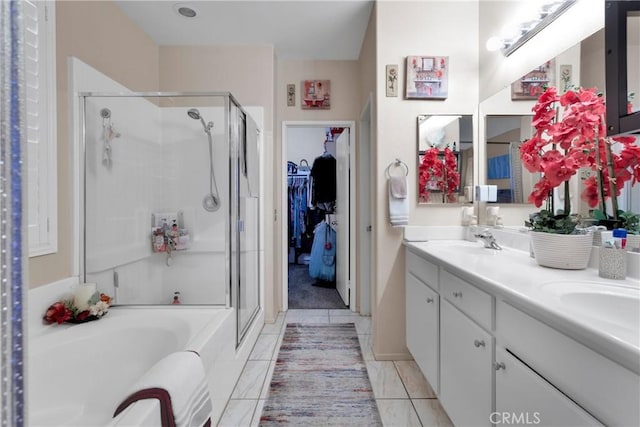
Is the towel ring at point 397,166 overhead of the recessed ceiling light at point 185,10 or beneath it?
beneath

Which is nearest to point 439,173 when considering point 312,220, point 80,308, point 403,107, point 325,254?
point 403,107

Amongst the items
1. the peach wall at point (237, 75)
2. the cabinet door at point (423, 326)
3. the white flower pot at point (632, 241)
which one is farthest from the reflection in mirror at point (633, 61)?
the peach wall at point (237, 75)

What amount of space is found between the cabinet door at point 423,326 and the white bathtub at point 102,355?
3.76 ft

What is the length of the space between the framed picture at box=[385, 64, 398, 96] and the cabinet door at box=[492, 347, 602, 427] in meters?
1.75

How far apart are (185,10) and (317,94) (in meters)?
1.30

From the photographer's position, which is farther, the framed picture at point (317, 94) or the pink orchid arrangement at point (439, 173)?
the framed picture at point (317, 94)

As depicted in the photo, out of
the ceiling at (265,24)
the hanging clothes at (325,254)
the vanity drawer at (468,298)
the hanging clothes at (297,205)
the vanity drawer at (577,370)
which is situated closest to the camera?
the vanity drawer at (577,370)

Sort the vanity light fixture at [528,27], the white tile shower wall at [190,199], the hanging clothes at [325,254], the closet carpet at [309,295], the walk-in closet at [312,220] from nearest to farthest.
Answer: the vanity light fixture at [528,27] → the white tile shower wall at [190,199] → the closet carpet at [309,295] → the walk-in closet at [312,220] → the hanging clothes at [325,254]

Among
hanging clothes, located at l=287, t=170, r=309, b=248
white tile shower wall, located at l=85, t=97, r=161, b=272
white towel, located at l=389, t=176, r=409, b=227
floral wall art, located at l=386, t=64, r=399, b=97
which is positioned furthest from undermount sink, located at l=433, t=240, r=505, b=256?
hanging clothes, located at l=287, t=170, r=309, b=248

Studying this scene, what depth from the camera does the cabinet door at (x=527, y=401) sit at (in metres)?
0.72

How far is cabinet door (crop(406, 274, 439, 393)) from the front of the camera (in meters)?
1.58

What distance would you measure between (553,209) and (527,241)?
0.26 meters

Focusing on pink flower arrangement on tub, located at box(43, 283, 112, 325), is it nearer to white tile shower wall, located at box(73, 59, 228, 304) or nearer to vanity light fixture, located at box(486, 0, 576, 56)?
white tile shower wall, located at box(73, 59, 228, 304)

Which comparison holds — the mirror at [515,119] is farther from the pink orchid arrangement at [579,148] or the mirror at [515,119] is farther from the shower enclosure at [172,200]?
the shower enclosure at [172,200]
